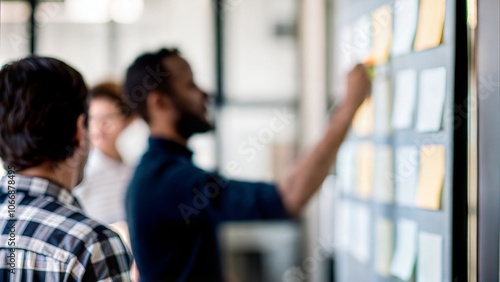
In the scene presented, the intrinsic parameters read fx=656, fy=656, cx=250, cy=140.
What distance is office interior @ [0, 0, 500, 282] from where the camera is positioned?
49.1 inches

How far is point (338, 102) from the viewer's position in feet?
5.74

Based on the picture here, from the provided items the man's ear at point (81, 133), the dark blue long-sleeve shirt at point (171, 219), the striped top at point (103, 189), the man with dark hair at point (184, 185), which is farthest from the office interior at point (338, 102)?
the striped top at point (103, 189)

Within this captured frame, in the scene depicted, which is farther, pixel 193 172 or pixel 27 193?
pixel 193 172

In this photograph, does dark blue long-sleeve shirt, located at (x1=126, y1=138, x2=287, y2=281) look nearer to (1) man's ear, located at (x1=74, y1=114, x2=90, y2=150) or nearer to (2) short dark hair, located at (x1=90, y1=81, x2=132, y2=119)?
(1) man's ear, located at (x1=74, y1=114, x2=90, y2=150)

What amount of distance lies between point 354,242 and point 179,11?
2.87m

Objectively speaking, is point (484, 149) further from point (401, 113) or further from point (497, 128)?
point (401, 113)

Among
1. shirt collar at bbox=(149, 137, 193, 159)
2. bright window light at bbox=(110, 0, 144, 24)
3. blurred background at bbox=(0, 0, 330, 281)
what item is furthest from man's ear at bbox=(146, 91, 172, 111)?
bright window light at bbox=(110, 0, 144, 24)

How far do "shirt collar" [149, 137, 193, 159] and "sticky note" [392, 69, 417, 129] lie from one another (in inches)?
27.7

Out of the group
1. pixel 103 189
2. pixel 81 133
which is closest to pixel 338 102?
pixel 81 133

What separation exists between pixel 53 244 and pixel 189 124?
947mm

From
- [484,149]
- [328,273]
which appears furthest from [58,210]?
[328,273]

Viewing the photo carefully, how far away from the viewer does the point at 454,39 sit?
125 centimetres

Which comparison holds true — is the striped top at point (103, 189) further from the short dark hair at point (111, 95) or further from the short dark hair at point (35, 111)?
the short dark hair at point (35, 111)

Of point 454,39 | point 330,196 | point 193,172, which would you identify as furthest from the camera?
point 330,196
